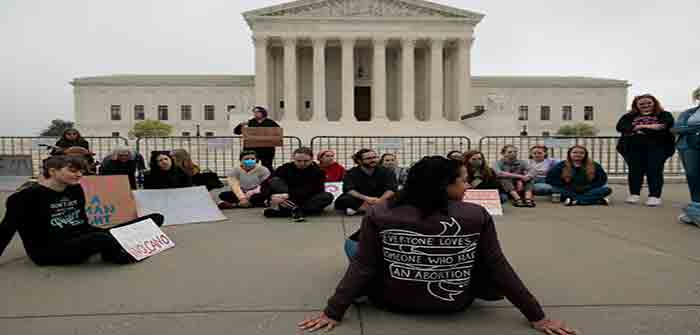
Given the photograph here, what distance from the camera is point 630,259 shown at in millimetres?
4094

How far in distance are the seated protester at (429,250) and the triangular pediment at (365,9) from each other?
36.1 metres

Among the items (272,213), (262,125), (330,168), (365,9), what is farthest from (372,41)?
(272,213)

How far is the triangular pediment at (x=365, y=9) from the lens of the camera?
119 feet

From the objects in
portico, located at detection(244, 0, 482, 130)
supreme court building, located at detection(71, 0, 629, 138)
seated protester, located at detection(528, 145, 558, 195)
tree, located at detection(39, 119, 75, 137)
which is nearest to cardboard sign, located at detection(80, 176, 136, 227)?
seated protester, located at detection(528, 145, 558, 195)

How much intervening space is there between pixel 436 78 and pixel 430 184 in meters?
36.5

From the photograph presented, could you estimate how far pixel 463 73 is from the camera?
122 feet

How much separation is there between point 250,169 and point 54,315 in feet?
→ 17.9

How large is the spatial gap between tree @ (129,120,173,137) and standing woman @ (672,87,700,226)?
48487 millimetres

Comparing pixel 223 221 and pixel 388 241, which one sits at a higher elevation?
pixel 388 241

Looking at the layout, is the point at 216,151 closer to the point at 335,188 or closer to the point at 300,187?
the point at 335,188

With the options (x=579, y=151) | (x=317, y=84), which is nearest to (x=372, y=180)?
(x=579, y=151)

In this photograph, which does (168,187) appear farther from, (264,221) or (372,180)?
(372,180)

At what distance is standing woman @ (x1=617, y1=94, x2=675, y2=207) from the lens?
25.0 feet

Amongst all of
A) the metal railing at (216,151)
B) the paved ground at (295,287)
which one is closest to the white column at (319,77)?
the metal railing at (216,151)
